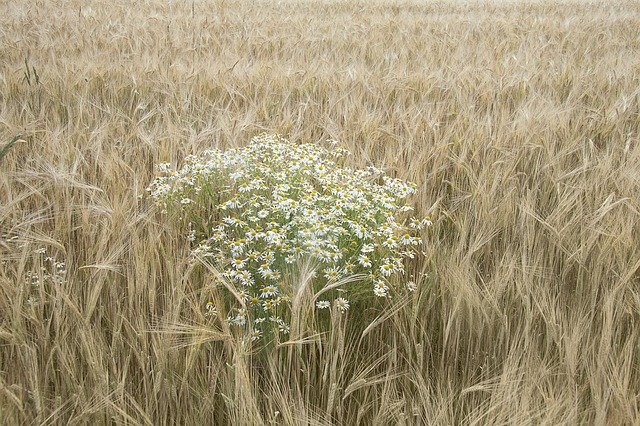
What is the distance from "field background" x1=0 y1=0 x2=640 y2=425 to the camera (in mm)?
1009

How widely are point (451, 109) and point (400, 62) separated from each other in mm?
1674

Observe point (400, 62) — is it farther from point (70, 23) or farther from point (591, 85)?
point (70, 23)

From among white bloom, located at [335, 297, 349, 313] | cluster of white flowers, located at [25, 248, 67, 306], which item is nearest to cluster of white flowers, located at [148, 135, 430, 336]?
white bloom, located at [335, 297, 349, 313]

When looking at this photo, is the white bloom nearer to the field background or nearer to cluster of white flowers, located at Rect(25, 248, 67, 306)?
the field background

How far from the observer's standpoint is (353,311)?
133 cm

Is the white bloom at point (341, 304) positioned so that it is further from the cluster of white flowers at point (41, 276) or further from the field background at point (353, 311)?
the cluster of white flowers at point (41, 276)

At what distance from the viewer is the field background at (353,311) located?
101 centimetres

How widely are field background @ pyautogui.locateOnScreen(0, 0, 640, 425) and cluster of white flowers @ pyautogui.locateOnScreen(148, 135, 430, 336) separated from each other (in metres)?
0.09

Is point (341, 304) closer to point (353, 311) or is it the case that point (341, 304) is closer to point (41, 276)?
point (353, 311)

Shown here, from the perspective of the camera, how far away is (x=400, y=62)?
4484 millimetres

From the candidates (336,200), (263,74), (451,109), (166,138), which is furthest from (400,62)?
(336,200)

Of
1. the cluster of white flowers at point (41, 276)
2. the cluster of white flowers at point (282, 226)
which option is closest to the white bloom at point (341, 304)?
the cluster of white flowers at point (282, 226)

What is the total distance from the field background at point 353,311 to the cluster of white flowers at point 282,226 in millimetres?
91

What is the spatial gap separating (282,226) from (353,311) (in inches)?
12.3
